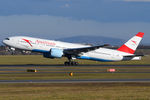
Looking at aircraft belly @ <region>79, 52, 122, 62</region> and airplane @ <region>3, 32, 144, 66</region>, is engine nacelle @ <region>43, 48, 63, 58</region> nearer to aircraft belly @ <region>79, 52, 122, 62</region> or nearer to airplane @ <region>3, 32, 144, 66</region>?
airplane @ <region>3, 32, 144, 66</region>

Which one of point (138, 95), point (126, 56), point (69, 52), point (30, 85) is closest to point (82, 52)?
point (69, 52)

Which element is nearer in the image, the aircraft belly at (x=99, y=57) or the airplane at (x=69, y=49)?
the airplane at (x=69, y=49)

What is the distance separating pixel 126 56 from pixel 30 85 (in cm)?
4448

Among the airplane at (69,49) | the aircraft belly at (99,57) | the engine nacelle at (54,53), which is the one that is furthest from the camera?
the aircraft belly at (99,57)

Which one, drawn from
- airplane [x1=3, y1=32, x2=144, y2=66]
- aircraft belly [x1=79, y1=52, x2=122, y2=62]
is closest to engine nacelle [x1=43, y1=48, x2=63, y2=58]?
airplane [x1=3, y1=32, x2=144, y2=66]

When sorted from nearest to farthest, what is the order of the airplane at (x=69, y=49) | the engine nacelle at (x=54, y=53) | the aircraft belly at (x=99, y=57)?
the engine nacelle at (x=54, y=53), the airplane at (x=69, y=49), the aircraft belly at (x=99, y=57)

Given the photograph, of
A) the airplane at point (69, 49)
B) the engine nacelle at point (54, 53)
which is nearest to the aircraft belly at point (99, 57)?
the airplane at point (69, 49)

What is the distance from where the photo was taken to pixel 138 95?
26750 millimetres

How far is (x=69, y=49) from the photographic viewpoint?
6988cm

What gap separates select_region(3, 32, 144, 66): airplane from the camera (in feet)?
224

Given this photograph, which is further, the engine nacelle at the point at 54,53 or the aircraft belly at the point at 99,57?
the aircraft belly at the point at 99,57

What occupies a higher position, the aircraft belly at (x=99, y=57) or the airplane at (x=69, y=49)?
the airplane at (x=69, y=49)

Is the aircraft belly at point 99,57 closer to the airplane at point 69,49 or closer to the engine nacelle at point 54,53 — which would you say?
the airplane at point 69,49

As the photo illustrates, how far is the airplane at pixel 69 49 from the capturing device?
68.1 meters
